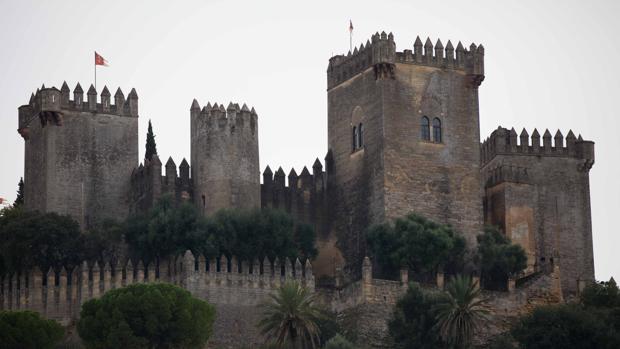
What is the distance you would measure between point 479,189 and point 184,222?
14.5 meters

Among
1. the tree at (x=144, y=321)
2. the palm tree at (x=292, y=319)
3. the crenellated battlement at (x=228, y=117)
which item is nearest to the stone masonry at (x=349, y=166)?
the crenellated battlement at (x=228, y=117)

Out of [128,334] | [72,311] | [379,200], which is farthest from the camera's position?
[379,200]

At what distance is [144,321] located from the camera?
7475cm

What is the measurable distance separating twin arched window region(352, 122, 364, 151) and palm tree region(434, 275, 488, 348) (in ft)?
39.0

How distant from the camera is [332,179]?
90.8m

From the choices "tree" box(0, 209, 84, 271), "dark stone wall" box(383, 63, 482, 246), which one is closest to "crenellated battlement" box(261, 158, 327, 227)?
"dark stone wall" box(383, 63, 482, 246)

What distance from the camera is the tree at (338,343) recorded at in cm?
7500

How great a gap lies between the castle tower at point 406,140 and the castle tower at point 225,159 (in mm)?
4996

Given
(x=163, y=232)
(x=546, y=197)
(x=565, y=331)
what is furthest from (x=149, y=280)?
(x=546, y=197)

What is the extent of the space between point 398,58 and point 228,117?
335 inches

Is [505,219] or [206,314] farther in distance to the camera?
[505,219]

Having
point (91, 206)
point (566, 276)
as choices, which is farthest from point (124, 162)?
point (566, 276)

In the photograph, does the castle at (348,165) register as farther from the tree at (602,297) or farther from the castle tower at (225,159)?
the tree at (602,297)

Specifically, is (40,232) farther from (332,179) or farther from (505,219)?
(505,219)
